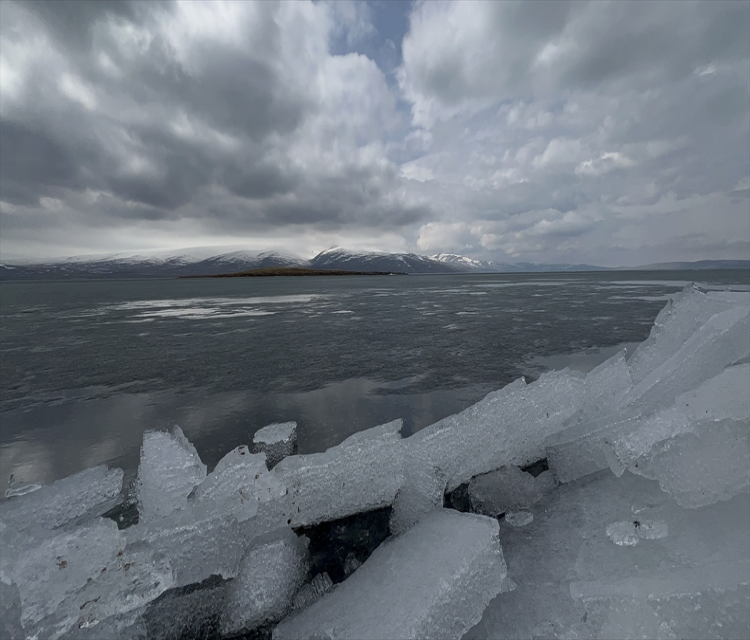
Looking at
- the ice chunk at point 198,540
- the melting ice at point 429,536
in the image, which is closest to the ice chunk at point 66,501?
the melting ice at point 429,536

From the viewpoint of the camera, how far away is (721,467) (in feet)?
5.71

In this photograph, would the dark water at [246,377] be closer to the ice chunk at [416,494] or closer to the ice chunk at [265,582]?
the ice chunk at [416,494]

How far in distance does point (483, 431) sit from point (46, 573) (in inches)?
85.9

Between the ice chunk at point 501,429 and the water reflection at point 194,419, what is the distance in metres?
0.88

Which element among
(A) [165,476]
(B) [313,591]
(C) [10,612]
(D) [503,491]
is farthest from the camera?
(D) [503,491]

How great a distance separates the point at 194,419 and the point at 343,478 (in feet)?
7.27

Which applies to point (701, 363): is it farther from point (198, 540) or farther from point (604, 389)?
point (198, 540)

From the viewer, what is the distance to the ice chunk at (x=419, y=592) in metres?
1.27

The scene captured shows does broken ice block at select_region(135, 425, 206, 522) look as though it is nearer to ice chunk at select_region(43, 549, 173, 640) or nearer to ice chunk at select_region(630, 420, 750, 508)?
ice chunk at select_region(43, 549, 173, 640)

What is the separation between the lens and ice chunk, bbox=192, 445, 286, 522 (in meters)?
1.62

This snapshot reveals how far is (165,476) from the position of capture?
6.15ft

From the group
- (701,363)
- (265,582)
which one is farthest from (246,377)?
(701,363)

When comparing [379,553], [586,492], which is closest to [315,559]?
[379,553]

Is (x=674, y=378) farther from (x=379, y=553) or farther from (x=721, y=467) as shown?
(x=379, y=553)
